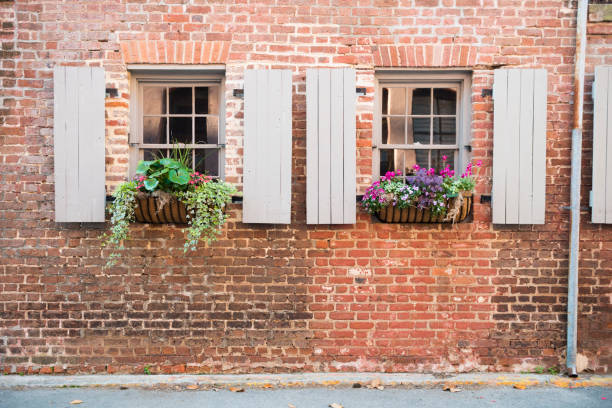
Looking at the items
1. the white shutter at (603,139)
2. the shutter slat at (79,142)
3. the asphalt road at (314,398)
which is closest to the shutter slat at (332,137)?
the asphalt road at (314,398)

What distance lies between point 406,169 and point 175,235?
2.32 meters

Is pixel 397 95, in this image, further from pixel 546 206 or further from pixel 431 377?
pixel 431 377

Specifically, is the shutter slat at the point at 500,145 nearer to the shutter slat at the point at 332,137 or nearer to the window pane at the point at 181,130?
the shutter slat at the point at 332,137

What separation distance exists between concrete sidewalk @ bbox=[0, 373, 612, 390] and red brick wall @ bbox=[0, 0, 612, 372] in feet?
0.41

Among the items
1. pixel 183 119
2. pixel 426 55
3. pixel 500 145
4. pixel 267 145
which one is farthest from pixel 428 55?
pixel 183 119

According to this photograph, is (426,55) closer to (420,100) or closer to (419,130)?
(420,100)

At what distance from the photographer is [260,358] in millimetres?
4648

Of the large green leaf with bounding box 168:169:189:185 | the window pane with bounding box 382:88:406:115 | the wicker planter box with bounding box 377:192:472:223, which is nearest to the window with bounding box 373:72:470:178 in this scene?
the window pane with bounding box 382:88:406:115

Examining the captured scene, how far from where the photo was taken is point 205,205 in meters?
4.40

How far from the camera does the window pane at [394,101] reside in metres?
4.85

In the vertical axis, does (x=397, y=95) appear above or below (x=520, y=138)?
above

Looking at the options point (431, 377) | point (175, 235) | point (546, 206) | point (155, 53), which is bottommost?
point (431, 377)

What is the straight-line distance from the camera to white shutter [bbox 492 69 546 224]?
179 inches

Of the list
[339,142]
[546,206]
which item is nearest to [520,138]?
[546,206]
